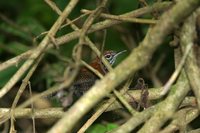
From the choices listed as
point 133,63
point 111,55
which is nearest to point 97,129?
point 111,55

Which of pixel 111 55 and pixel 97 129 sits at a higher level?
pixel 111 55

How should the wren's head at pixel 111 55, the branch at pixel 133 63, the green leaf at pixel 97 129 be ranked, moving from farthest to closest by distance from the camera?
the wren's head at pixel 111 55 < the green leaf at pixel 97 129 < the branch at pixel 133 63

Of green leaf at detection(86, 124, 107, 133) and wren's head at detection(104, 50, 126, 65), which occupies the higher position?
wren's head at detection(104, 50, 126, 65)

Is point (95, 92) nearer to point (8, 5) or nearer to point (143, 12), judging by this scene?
point (143, 12)

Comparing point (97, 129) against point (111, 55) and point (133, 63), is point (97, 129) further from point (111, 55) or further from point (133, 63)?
point (133, 63)

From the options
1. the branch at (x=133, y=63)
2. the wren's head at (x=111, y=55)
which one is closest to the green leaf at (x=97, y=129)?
the wren's head at (x=111, y=55)

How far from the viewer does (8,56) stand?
4891 millimetres

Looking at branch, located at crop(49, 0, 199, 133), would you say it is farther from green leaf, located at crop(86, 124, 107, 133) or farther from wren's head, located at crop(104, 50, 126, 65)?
wren's head, located at crop(104, 50, 126, 65)

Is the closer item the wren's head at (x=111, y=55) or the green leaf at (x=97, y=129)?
the green leaf at (x=97, y=129)

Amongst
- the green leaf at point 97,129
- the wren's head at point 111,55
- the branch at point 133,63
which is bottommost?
the green leaf at point 97,129

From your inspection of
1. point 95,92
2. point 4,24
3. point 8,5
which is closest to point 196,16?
point 95,92

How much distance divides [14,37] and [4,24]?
0.84ft

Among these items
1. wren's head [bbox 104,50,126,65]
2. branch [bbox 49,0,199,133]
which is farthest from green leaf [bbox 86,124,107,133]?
Answer: branch [bbox 49,0,199,133]

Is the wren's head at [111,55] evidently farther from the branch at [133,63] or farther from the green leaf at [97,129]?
the branch at [133,63]
